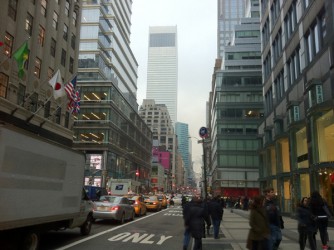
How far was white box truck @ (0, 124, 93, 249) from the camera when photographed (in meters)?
8.48

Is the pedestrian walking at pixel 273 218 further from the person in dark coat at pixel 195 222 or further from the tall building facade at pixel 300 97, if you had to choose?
the tall building facade at pixel 300 97

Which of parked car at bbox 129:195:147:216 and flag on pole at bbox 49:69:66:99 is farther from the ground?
flag on pole at bbox 49:69:66:99

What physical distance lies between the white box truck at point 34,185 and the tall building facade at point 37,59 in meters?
11.7

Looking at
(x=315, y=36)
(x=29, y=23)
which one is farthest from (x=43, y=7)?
(x=315, y=36)

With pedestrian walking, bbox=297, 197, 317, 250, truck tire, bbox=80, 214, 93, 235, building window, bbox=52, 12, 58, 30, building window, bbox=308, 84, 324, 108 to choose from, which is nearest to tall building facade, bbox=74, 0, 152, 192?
building window, bbox=52, 12, 58, 30

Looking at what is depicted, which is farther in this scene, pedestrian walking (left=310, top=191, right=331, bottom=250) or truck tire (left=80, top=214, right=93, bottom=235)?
truck tire (left=80, top=214, right=93, bottom=235)

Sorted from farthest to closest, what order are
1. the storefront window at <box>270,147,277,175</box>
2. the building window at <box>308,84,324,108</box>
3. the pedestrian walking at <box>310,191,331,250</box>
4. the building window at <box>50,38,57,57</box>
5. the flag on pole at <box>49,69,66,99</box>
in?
the storefront window at <box>270,147,277,175</box> → the building window at <box>50,38,57,57</box> → the flag on pole at <box>49,69,66,99</box> → the building window at <box>308,84,324,108</box> → the pedestrian walking at <box>310,191,331,250</box>

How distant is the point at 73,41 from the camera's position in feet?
136

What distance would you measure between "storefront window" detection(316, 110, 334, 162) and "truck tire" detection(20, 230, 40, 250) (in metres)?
16.5

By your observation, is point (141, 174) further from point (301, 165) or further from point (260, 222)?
point (260, 222)

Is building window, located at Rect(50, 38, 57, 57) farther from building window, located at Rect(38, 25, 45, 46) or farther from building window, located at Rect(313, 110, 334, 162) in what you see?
building window, located at Rect(313, 110, 334, 162)

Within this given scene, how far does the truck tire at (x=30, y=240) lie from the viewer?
9648 millimetres

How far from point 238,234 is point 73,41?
104ft

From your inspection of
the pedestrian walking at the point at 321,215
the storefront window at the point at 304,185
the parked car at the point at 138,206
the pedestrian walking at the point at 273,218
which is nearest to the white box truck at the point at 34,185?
the pedestrian walking at the point at 273,218
